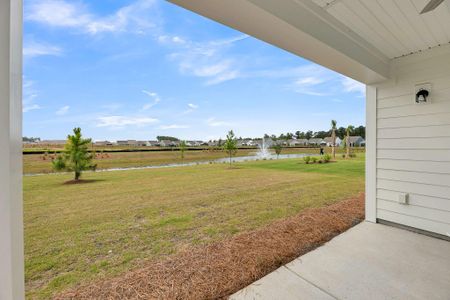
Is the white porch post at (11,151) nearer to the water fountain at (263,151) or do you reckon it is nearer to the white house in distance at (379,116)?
the white house in distance at (379,116)

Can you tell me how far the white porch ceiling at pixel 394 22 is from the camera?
1.54 m

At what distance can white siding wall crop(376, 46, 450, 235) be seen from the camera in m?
2.32

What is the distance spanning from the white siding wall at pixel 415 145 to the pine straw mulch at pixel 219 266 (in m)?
0.72

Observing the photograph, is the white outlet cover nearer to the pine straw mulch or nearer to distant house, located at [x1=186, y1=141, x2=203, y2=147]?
the pine straw mulch

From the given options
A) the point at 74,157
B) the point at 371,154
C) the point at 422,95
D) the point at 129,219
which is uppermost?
the point at 422,95

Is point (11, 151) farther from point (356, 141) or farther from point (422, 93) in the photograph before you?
point (356, 141)

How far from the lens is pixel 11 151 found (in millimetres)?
700

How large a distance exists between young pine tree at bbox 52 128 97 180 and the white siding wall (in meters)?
7.86

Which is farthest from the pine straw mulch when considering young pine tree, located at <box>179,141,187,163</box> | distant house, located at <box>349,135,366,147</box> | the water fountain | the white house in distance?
distant house, located at <box>349,135,366,147</box>

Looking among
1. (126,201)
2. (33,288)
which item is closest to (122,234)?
(33,288)

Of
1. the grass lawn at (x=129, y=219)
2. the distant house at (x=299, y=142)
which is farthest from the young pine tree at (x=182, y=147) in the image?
the distant house at (x=299, y=142)

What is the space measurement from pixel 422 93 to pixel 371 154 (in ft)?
2.94

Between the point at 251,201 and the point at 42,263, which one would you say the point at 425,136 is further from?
the point at 42,263

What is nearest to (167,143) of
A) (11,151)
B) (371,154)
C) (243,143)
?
(243,143)
